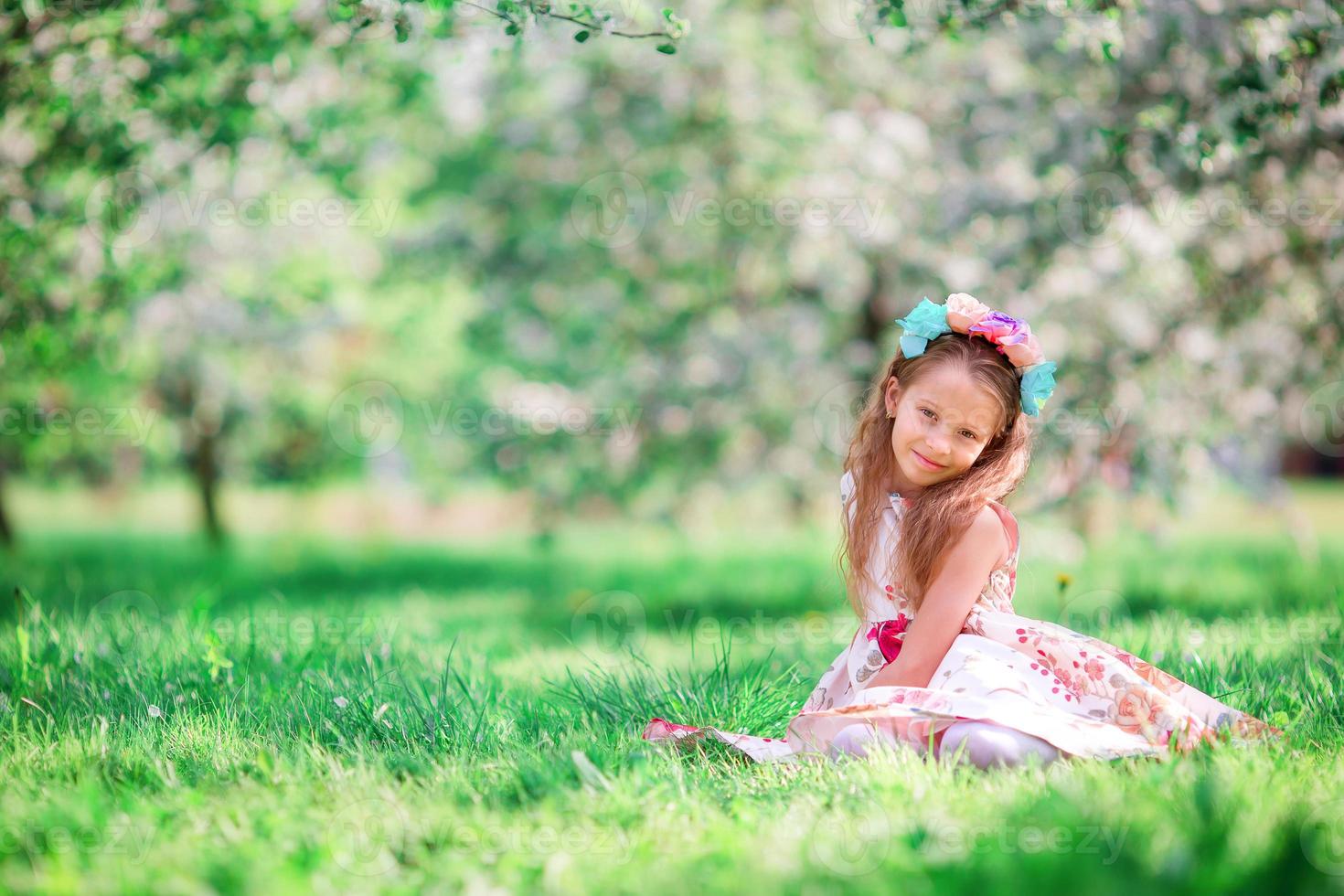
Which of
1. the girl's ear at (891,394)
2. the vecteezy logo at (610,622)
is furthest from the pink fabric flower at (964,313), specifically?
the vecteezy logo at (610,622)

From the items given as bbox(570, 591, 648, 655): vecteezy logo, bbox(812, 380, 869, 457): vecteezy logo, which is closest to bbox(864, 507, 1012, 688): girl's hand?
bbox(570, 591, 648, 655): vecteezy logo

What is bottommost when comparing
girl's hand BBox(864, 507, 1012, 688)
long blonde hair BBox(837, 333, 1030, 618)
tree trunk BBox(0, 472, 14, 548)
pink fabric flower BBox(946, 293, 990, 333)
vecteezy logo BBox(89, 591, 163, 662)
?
tree trunk BBox(0, 472, 14, 548)

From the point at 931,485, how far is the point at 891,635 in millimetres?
422

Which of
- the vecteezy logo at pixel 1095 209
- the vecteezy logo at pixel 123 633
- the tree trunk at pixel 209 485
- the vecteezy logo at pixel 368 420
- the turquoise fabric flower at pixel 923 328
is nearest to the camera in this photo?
the turquoise fabric flower at pixel 923 328

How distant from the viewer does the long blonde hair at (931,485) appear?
2.69 meters

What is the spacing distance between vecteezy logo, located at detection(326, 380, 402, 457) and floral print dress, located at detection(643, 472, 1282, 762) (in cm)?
878

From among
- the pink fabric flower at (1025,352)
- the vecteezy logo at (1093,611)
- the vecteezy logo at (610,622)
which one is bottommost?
the vecteezy logo at (610,622)

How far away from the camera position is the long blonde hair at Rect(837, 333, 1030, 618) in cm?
269

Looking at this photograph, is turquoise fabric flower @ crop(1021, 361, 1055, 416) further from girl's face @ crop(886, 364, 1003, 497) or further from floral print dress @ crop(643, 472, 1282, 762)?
floral print dress @ crop(643, 472, 1282, 762)

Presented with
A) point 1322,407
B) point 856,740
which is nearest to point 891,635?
point 856,740

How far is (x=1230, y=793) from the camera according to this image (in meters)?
1.96

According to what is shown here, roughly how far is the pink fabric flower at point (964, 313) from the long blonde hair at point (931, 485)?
0.05m

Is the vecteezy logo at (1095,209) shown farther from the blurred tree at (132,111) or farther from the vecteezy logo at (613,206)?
the vecteezy logo at (613,206)

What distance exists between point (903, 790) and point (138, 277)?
5017mm
